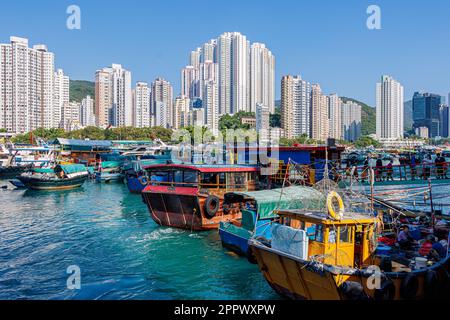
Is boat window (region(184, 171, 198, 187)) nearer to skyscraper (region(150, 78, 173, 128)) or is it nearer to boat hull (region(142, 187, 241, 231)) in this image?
boat hull (region(142, 187, 241, 231))

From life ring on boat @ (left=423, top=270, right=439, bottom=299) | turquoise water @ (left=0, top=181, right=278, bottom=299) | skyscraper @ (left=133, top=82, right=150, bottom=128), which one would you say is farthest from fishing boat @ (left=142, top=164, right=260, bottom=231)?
skyscraper @ (left=133, top=82, right=150, bottom=128)

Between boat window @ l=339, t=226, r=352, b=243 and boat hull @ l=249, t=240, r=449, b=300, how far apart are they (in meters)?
0.88

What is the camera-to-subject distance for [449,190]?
3509 centimetres

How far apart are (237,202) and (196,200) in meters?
1.86

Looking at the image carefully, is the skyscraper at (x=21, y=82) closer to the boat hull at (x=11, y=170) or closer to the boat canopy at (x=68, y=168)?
the boat hull at (x=11, y=170)

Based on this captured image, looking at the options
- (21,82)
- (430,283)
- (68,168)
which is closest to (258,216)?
(430,283)

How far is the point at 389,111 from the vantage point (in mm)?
147375

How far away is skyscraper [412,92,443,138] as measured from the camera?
179750 mm

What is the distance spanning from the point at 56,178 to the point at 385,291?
29791 mm

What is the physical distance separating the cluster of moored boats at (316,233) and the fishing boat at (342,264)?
2 centimetres

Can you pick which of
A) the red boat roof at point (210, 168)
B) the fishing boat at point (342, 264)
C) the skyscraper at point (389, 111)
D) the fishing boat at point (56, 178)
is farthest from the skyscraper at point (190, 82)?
the fishing boat at point (342, 264)

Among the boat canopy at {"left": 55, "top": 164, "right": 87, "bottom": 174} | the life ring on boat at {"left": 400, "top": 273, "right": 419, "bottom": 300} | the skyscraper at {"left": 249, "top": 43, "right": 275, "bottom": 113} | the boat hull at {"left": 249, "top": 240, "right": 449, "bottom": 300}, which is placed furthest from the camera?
the skyscraper at {"left": 249, "top": 43, "right": 275, "bottom": 113}
